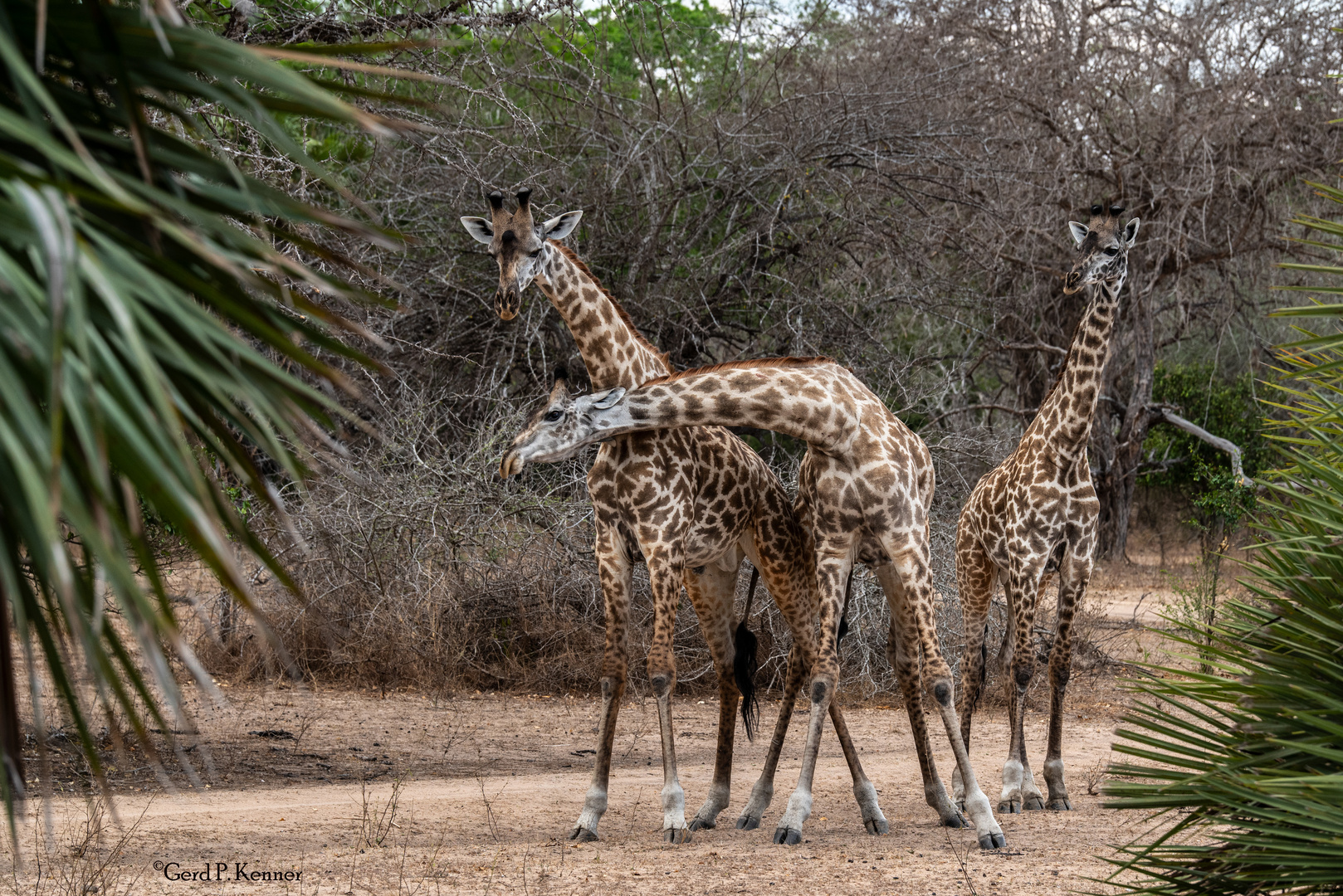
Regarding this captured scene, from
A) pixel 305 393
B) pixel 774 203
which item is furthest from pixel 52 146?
pixel 774 203

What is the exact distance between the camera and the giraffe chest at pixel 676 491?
5.73 metres

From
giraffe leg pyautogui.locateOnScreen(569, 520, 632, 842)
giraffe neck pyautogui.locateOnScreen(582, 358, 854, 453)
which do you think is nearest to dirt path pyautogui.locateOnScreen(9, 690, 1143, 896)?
giraffe leg pyautogui.locateOnScreen(569, 520, 632, 842)

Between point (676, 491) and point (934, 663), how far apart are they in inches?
56.3

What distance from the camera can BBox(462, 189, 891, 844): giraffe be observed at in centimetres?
571

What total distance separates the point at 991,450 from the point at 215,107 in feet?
22.7

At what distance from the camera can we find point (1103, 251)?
6.69 metres

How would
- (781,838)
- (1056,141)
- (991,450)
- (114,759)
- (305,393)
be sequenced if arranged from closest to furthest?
(305,393)
(781,838)
(114,759)
(991,450)
(1056,141)

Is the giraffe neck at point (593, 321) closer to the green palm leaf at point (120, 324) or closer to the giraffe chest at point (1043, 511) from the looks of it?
the giraffe chest at point (1043, 511)

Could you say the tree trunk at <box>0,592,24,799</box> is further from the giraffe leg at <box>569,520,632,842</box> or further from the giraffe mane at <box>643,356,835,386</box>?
the giraffe mane at <box>643,356,835,386</box>

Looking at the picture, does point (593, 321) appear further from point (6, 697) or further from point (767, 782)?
point (6, 697)

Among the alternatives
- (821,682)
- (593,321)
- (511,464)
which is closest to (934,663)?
(821,682)

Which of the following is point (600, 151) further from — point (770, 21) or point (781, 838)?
point (781, 838)

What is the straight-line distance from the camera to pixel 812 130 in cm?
1054

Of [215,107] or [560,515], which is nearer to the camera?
[215,107]
